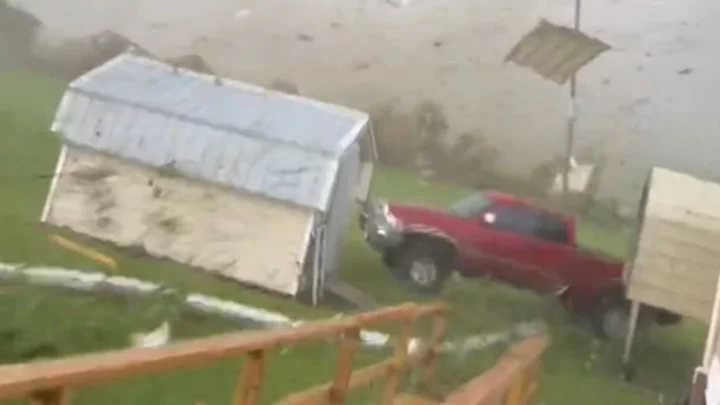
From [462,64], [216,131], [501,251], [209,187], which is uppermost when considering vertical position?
[462,64]

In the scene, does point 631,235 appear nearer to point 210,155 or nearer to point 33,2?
point 210,155

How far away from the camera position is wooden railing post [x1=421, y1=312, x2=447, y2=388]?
6.56 ft

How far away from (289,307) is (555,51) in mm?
766

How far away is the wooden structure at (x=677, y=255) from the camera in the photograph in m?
2.13

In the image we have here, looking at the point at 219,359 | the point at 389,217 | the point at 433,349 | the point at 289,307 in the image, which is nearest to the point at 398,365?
the point at 433,349

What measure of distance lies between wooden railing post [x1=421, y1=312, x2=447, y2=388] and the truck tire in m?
0.13

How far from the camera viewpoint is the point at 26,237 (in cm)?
208

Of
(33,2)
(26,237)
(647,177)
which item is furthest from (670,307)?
(33,2)

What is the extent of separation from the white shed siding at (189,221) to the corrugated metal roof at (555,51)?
572 mm

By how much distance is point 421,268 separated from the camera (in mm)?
2209

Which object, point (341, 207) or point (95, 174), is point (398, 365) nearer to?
point (341, 207)

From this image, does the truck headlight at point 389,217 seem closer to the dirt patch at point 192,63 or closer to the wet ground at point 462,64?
the wet ground at point 462,64

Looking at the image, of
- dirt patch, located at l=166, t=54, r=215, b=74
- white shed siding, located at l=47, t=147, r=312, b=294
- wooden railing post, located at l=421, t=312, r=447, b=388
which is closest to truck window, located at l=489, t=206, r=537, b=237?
wooden railing post, located at l=421, t=312, r=447, b=388

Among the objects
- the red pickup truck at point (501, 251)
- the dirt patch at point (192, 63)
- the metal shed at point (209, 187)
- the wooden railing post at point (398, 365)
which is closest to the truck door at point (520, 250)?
the red pickup truck at point (501, 251)
